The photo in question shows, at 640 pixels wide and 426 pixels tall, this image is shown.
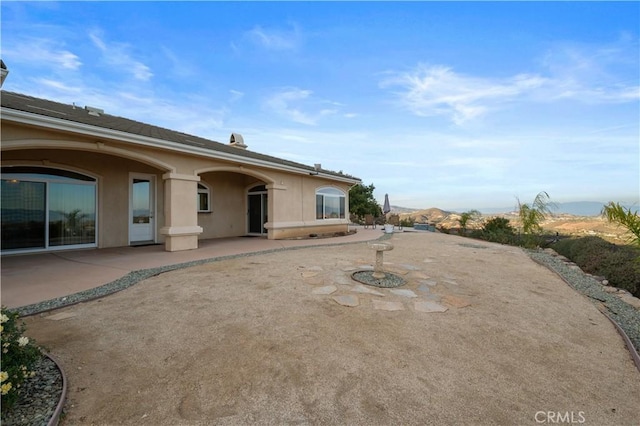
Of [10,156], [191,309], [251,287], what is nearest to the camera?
[191,309]

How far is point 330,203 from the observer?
16.0 meters

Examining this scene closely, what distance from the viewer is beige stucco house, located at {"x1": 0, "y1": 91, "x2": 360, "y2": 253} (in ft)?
21.9

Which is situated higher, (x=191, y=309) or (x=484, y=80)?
(x=484, y=80)

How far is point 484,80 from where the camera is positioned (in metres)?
11.9

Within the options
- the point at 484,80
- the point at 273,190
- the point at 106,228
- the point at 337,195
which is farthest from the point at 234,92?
the point at 484,80

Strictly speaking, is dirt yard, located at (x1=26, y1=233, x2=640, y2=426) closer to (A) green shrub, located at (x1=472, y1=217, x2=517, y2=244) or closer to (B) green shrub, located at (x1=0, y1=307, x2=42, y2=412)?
(B) green shrub, located at (x1=0, y1=307, x2=42, y2=412)

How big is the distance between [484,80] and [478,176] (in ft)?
43.5

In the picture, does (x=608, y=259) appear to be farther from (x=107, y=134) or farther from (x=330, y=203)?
(x=107, y=134)

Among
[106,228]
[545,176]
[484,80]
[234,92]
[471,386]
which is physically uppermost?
[234,92]

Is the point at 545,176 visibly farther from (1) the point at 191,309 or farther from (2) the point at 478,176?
(1) the point at 191,309

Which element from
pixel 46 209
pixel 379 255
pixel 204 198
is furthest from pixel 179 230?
pixel 379 255

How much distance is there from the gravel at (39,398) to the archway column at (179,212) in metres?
6.47

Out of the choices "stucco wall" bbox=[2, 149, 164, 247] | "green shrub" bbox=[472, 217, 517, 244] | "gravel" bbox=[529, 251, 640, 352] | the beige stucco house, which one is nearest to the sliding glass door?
the beige stucco house

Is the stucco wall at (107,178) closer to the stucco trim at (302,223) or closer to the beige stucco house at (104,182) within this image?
the beige stucco house at (104,182)
